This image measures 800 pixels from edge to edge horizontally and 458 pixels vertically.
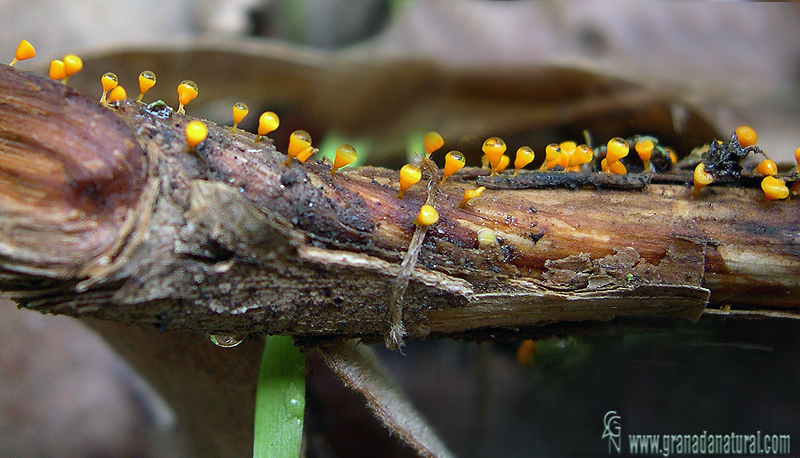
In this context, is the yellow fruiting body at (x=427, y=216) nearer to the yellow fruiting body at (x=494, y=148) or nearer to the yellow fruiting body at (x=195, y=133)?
the yellow fruiting body at (x=494, y=148)

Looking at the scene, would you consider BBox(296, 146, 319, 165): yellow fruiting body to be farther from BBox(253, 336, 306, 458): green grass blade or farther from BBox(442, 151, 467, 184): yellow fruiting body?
BBox(253, 336, 306, 458): green grass blade

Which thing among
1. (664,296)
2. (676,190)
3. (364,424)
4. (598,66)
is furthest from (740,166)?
(364,424)

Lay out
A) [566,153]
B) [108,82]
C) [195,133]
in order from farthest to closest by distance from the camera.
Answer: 1. [566,153]
2. [108,82]
3. [195,133]

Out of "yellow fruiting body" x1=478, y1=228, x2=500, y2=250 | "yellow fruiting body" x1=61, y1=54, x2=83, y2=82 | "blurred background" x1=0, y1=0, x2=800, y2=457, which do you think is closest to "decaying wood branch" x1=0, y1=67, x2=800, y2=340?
"yellow fruiting body" x1=478, y1=228, x2=500, y2=250

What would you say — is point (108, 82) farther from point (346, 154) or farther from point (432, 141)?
point (432, 141)

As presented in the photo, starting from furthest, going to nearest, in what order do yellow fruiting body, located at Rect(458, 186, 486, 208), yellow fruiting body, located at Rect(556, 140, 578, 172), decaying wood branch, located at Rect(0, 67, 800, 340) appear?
yellow fruiting body, located at Rect(556, 140, 578, 172)
yellow fruiting body, located at Rect(458, 186, 486, 208)
decaying wood branch, located at Rect(0, 67, 800, 340)

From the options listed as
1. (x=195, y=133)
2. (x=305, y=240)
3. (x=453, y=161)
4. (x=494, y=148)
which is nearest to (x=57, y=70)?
(x=195, y=133)
